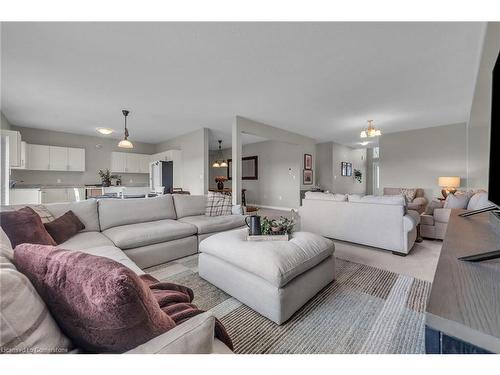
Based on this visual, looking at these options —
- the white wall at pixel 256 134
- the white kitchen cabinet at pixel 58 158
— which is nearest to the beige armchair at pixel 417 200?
the white wall at pixel 256 134

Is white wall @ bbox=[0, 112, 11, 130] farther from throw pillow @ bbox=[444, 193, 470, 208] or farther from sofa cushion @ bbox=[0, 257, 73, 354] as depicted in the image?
throw pillow @ bbox=[444, 193, 470, 208]

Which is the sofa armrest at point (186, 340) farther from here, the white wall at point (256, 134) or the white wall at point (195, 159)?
the white wall at point (195, 159)

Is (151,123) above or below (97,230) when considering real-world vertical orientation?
above

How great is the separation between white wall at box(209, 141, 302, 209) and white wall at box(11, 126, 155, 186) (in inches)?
166

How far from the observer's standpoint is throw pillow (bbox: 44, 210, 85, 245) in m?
1.95

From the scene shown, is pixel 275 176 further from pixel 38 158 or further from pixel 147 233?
pixel 38 158

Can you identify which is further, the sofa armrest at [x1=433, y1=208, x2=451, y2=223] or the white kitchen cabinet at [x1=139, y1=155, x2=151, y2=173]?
the white kitchen cabinet at [x1=139, y1=155, x2=151, y2=173]

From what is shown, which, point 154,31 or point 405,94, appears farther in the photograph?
point 405,94

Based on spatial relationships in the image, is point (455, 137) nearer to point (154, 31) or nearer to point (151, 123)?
point (154, 31)

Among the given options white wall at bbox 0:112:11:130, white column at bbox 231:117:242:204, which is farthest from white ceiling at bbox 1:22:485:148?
white column at bbox 231:117:242:204
